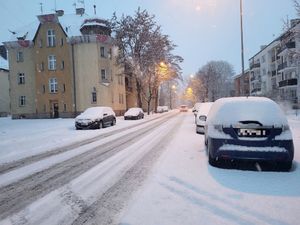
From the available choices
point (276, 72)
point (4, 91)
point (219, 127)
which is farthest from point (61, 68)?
point (219, 127)

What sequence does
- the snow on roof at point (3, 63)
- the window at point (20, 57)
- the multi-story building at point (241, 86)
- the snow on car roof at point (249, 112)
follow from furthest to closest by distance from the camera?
the snow on roof at point (3, 63), the window at point (20, 57), the multi-story building at point (241, 86), the snow on car roof at point (249, 112)

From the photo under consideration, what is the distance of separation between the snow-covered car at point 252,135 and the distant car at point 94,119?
18.2 metres

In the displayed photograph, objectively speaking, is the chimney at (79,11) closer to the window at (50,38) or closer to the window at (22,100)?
the window at (50,38)

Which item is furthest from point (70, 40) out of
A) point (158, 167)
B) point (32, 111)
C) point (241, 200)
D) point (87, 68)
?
point (241, 200)

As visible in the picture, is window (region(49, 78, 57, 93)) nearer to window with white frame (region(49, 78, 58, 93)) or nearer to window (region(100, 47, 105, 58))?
window with white frame (region(49, 78, 58, 93))

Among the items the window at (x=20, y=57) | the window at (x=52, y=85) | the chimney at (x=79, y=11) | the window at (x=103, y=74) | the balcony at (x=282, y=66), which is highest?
the chimney at (x=79, y=11)

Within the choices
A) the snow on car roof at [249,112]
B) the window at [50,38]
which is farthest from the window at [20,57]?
Result: the snow on car roof at [249,112]

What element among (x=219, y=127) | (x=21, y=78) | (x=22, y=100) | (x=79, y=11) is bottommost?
(x=219, y=127)

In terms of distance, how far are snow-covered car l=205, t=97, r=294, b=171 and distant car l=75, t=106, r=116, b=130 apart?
18.2 m

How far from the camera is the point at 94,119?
87.2 ft

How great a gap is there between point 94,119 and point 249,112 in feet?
62.4

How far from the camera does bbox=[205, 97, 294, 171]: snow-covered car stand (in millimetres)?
8133

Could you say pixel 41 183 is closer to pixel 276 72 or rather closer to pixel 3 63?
pixel 3 63

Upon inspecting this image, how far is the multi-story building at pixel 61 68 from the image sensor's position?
4962cm
